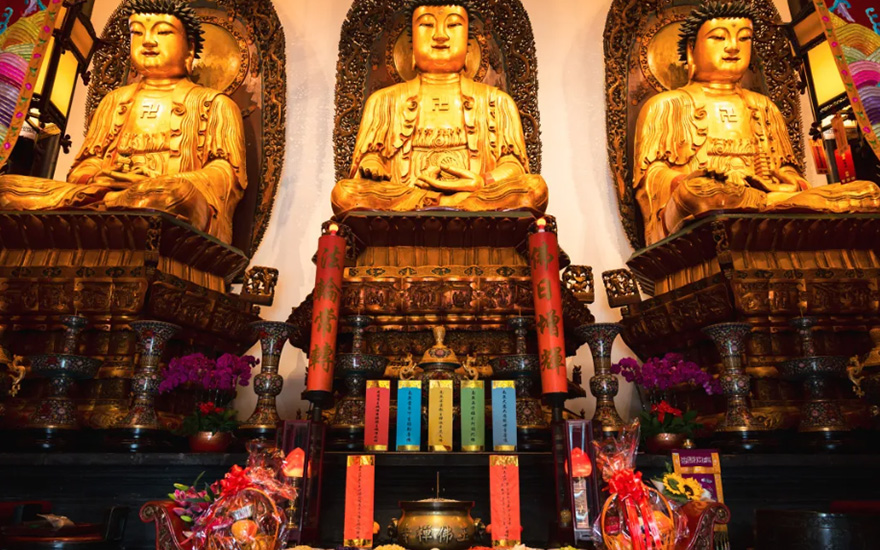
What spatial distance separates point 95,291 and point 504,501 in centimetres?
240

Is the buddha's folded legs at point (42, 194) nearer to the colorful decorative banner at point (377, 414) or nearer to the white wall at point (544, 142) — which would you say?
the white wall at point (544, 142)

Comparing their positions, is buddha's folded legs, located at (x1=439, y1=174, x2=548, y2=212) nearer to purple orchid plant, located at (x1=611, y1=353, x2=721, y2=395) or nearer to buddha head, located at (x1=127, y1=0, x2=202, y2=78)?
purple orchid plant, located at (x1=611, y1=353, x2=721, y2=395)

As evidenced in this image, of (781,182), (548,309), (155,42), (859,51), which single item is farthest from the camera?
(155,42)

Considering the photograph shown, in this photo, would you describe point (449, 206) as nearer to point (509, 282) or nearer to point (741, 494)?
point (509, 282)

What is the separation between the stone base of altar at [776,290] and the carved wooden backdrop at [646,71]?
54.2 inches

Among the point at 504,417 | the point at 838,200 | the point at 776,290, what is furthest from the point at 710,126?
the point at 504,417

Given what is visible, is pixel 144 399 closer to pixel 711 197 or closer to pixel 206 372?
pixel 206 372

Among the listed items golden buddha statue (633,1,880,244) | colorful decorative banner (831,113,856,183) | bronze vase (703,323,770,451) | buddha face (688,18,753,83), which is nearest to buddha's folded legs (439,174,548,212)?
golden buddha statue (633,1,880,244)

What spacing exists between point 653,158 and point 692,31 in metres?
0.99

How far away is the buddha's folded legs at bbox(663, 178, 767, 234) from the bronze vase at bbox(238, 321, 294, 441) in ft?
7.44

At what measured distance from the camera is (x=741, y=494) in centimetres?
271

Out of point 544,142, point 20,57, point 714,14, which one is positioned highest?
point 714,14

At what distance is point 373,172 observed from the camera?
4.16 meters

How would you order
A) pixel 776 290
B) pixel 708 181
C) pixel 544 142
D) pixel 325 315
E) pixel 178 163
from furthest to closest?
1. pixel 544 142
2. pixel 178 163
3. pixel 708 181
4. pixel 776 290
5. pixel 325 315
